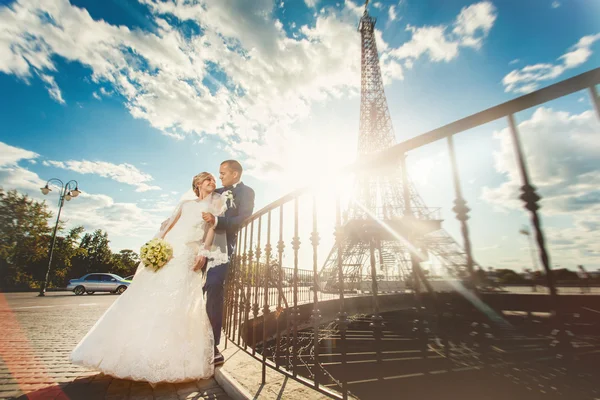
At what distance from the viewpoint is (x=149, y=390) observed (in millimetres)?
2275

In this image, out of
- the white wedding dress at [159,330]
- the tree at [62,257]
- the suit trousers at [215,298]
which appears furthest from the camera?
the tree at [62,257]

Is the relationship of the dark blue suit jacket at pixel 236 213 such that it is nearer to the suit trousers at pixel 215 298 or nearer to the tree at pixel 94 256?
the suit trousers at pixel 215 298

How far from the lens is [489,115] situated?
54.9 inches

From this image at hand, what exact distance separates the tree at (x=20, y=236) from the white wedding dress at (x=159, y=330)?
1064 inches

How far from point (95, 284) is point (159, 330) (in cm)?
1925

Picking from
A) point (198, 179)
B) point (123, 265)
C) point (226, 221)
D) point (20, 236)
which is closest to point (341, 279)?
point (226, 221)

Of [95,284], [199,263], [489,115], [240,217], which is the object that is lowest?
[95,284]

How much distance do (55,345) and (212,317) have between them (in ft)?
8.76

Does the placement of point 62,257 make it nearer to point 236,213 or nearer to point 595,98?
point 236,213

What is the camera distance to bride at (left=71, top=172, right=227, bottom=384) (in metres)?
2.32

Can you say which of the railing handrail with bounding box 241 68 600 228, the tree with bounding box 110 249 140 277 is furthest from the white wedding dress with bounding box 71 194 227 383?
the tree with bounding box 110 249 140 277

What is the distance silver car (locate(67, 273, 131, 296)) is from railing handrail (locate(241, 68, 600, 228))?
62.9 feet

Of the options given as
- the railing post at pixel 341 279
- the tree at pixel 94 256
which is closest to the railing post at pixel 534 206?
the railing post at pixel 341 279

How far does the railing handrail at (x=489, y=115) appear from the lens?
117 cm
